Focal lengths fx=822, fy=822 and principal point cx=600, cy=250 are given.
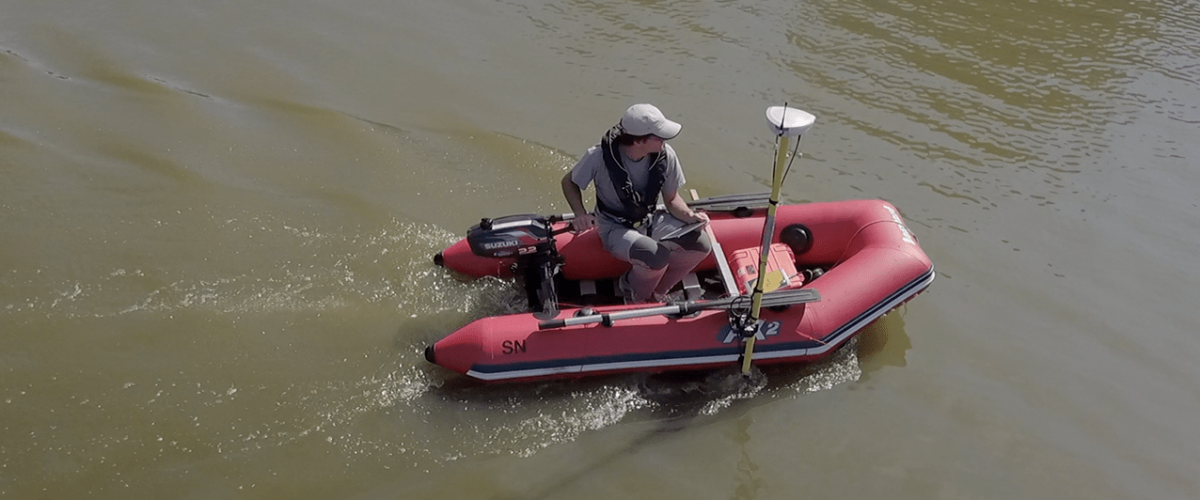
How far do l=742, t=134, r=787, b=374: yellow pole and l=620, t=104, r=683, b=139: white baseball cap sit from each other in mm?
588

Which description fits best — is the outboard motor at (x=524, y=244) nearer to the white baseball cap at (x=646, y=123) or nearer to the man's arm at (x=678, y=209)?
the man's arm at (x=678, y=209)

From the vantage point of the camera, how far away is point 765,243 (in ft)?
12.9

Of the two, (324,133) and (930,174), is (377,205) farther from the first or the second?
(930,174)

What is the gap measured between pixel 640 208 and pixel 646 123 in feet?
2.09

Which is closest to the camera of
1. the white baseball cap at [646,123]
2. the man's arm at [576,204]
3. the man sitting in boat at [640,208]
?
the white baseball cap at [646,123]

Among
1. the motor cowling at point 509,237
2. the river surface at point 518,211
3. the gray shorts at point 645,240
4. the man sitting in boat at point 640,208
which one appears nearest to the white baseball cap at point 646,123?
the man sitting in boat at point 640,208

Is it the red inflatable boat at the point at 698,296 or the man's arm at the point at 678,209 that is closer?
the red inflatable boat at the point at 698,296

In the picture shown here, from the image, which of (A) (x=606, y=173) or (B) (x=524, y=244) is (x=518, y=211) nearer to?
(B) (x=524, y=244)

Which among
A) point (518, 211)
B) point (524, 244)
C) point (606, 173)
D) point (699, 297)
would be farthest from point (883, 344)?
point (518, 211)

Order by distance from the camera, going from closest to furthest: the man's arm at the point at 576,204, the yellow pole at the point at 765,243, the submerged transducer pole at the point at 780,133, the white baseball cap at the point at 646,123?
1. the submerged transducer pole at the point at 780,133
2. the yellow pole at the point at 765,243
3. the white baseball cap at the point at 646,123
4. the man's arm at the point at 576,204

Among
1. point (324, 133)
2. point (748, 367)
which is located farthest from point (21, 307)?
point (748, 367)

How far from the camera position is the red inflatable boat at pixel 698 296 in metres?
4.40

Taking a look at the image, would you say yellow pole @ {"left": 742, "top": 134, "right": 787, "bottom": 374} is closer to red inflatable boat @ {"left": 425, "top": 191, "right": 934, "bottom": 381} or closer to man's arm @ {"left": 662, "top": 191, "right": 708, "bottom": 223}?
red inflatable boat @ {"left": 425, "top": 191, "right": 934, "bottom": 381}

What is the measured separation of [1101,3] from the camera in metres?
9.98
